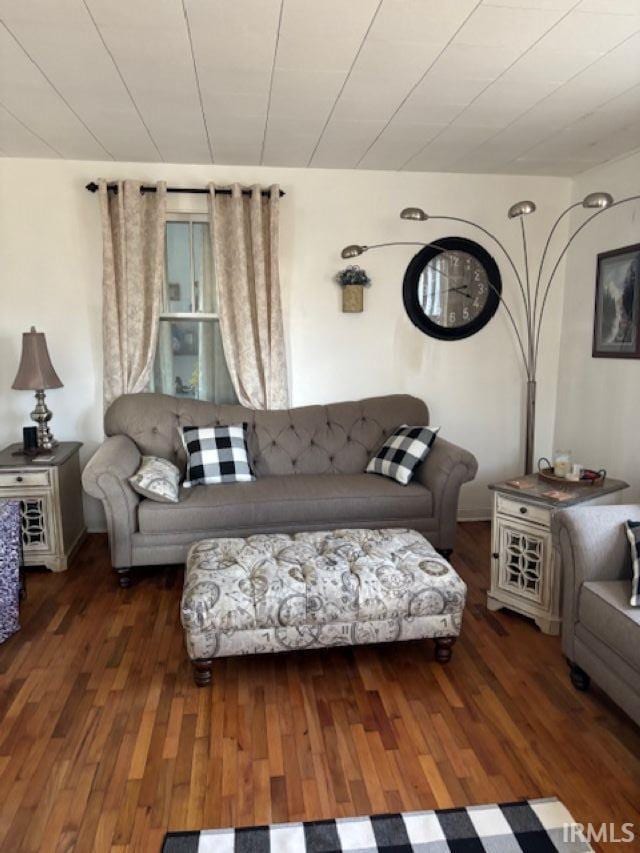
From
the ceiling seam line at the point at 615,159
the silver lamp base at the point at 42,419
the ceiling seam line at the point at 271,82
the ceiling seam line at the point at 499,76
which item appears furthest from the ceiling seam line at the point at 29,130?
the ceiling seam line at the point at 615,159

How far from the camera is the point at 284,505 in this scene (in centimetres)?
311

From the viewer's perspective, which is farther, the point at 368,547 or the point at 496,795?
the point at 368,547

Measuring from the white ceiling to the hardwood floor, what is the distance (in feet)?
7.99

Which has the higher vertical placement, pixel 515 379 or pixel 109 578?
pixel 515 379

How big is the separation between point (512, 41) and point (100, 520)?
3.54m

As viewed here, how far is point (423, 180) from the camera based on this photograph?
381cm

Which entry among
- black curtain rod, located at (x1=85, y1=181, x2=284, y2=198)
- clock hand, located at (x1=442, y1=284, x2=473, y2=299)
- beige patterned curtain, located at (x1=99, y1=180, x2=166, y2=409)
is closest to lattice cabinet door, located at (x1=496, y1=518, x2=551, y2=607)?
clock hand, located at (x1=442, y1=284, x2=473, y2=299)

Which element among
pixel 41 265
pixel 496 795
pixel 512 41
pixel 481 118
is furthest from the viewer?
pixel 41 265

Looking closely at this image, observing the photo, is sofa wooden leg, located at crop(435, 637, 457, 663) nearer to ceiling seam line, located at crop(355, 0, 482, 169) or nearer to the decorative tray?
the decorative tray

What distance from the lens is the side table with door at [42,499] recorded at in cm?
317

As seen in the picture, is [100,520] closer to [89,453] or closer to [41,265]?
[89,453]

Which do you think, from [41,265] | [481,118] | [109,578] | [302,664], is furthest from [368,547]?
[41,265]

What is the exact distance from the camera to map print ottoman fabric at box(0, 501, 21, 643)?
2506mm

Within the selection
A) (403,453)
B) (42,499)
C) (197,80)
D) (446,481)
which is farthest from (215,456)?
(197,80)
